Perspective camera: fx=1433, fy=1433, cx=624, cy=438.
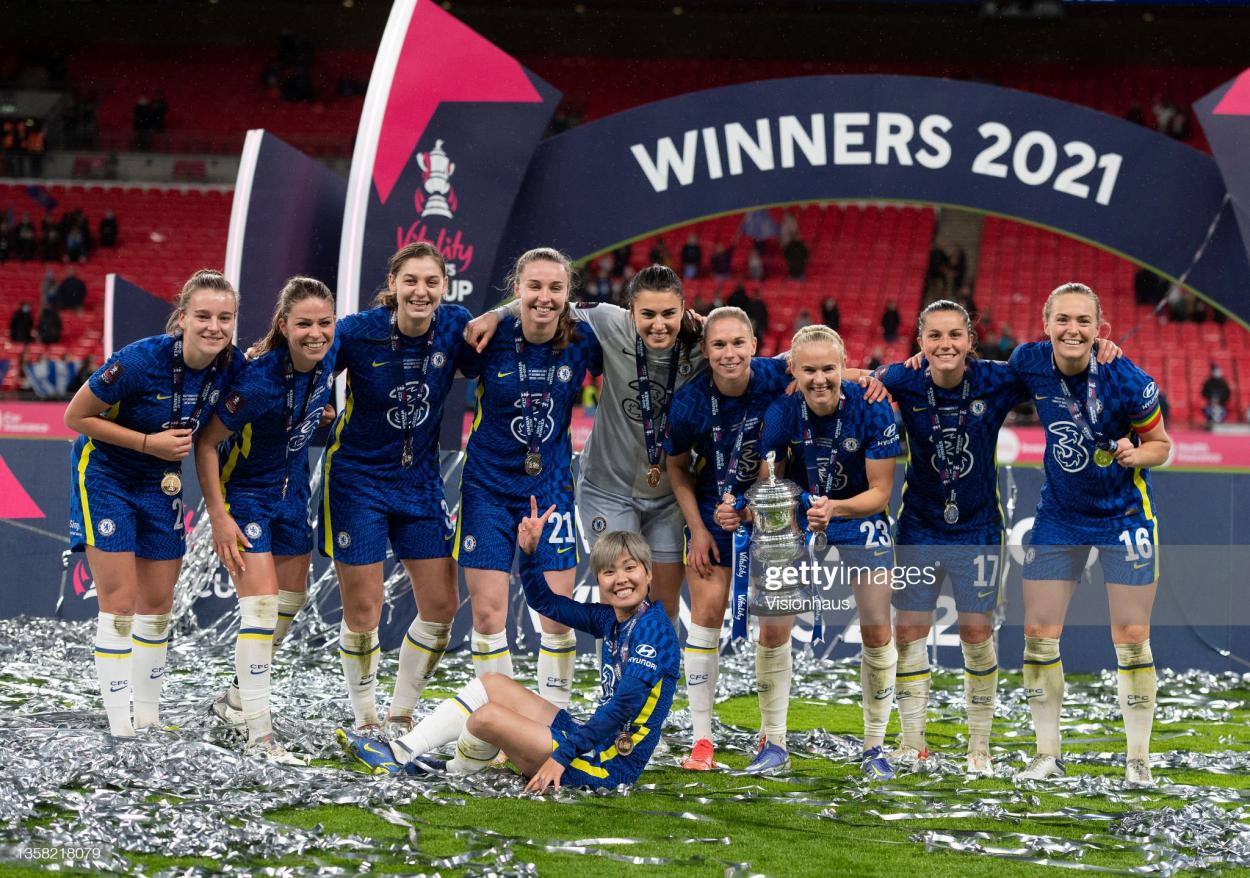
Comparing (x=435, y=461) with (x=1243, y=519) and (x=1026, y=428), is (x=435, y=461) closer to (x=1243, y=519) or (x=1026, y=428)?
(x=1243, y=519)

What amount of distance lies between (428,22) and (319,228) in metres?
1.45

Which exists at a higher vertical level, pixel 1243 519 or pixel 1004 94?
pixel 1004 94

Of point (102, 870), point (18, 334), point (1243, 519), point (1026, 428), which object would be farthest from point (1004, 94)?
point (18, 334)

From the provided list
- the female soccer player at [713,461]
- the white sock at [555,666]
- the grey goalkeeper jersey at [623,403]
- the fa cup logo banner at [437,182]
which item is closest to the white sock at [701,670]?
the female soccer player at [713,461]

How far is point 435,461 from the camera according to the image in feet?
19.6

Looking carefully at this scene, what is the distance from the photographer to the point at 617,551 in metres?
5.19

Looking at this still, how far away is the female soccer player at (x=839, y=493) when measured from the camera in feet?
18.0

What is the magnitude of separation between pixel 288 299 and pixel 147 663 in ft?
5.14

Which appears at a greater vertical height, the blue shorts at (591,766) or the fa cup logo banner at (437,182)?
the fa cup logo banner at (437,182)

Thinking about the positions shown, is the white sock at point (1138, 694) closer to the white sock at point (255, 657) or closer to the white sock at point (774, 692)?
the white sock at point (774, 692)

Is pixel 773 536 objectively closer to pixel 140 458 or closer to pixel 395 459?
pixel 395 459

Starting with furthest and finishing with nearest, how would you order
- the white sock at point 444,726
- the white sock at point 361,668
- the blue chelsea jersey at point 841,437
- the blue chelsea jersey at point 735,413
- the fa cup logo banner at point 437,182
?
the fa cup logo banner at point 437,182
the white sock at point 361,668
the blue chelsea jersey at point 735,413
the blue chelsea jersey at point 841,437
the white sock at point 444,726

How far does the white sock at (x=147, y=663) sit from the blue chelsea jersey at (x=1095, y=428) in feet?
11.6

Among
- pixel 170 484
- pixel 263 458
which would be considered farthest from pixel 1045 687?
pixel 170 484
